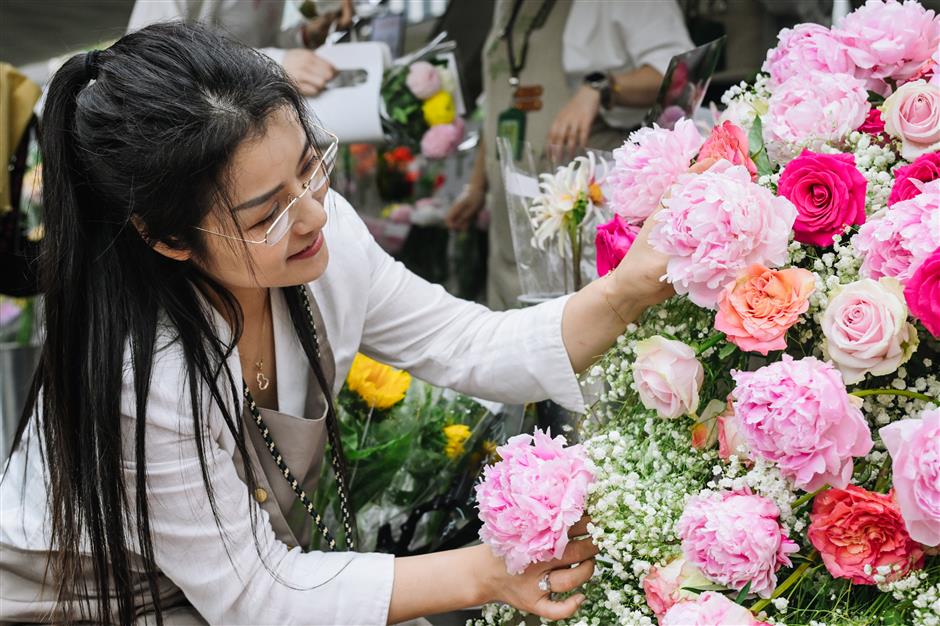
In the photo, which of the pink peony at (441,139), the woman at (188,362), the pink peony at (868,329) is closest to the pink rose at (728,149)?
the woman at (188,362)

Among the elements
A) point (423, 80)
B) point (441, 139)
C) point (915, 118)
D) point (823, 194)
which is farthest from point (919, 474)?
point (441, 139)

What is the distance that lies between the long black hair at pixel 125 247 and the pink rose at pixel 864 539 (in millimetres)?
753

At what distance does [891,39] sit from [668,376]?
0.49 m

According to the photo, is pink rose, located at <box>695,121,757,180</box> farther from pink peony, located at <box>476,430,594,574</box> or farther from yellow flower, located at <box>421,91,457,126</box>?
yellow flower, located at <box>421,91,457,126</box>

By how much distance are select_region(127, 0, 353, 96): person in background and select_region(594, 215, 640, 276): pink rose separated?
3.77 ft

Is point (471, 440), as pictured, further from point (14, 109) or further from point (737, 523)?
point (14, 109)

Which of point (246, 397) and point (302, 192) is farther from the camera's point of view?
point (246, 397)

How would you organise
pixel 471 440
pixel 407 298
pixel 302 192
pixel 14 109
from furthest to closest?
pixel 14 109 < pixel 471 440 < pixel 407 298 < pixel 302 192

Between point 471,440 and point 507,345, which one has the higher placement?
point 507,345

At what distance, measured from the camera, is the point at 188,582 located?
1.29 meters

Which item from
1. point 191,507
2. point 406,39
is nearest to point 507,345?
point 191,507

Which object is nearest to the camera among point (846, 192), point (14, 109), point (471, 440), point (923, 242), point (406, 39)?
point (923, 242)

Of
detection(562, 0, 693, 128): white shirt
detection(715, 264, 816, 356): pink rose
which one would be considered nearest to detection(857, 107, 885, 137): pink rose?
detection(715, 264, 816, 356): pink rose

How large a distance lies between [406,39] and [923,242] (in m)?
2.04
